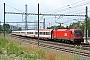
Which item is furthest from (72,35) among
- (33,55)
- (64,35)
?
(33,55)

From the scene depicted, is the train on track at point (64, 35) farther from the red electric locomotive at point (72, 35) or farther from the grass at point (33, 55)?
the grass at point (33, 55)

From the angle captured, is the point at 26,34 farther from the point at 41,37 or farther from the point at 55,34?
the point at 55,34

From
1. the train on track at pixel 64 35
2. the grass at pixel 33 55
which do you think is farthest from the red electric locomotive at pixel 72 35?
the grass at pixel 33 55

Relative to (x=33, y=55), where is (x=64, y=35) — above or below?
above

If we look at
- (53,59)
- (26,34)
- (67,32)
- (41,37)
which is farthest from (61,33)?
(53,59)

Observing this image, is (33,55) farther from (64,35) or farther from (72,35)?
(64,35)

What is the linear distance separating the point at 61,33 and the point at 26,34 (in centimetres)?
2736

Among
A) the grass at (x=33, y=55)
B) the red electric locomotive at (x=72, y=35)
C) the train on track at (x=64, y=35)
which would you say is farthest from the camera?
the train on track at (x=64, y=35)

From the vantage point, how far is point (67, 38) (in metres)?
41.9

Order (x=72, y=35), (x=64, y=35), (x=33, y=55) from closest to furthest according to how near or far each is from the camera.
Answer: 1. (x=33, y=55)
2. (x=72, y=35)
3. (x=64, y=35)

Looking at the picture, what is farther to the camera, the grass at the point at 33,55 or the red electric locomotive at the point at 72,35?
the red electric locomotive at the point at 72,35

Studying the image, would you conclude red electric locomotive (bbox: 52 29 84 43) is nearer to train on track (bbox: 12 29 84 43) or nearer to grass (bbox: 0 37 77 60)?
train on track (bbox: 12 29 84 43)

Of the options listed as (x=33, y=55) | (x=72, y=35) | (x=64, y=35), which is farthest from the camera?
(x=64, y=35)

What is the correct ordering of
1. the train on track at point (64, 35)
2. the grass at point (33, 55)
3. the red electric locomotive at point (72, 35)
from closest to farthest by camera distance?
the grass at point (33, 55)
the red electric locomotive at point (72, 35)
the train on track at point (64, 35)
